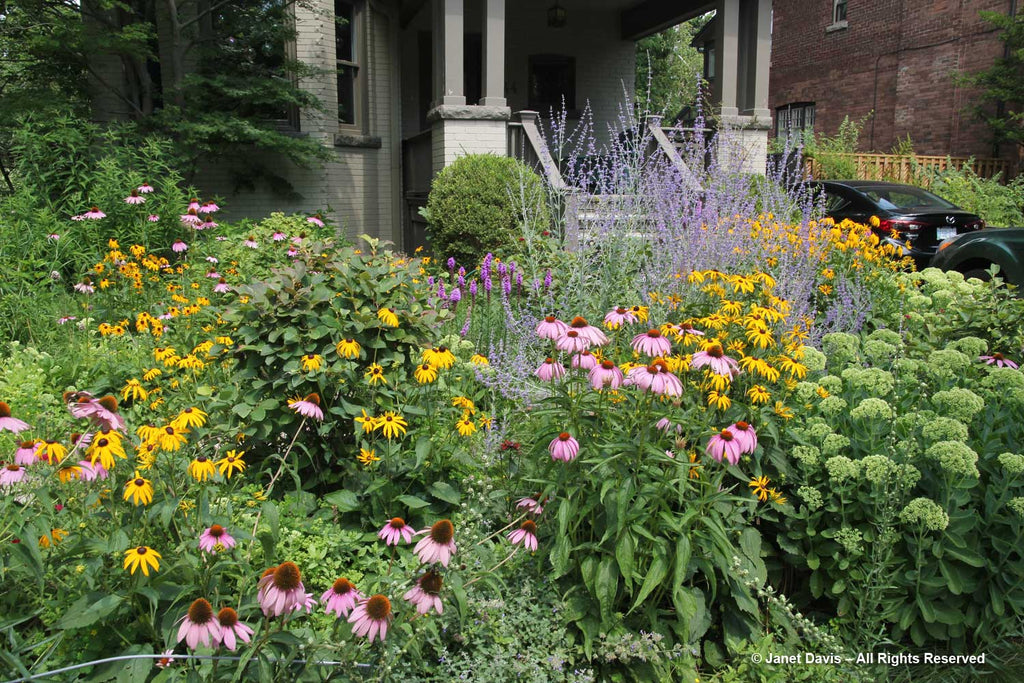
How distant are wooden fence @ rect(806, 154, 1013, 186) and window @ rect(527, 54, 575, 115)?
5.67 meters

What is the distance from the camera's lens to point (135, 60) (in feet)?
30.2

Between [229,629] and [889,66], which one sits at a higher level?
[889,66]

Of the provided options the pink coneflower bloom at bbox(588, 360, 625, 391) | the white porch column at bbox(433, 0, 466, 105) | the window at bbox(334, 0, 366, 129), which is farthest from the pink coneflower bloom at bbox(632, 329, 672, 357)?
the window at bbox(334, 0, 366, 129)

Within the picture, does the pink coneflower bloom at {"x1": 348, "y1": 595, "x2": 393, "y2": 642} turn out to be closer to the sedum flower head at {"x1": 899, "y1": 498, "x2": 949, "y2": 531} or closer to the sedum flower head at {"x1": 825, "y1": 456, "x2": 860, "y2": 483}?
the sedum flower head at {"x1": 825, "y1": 456, "x2": 860, "y2": 483}

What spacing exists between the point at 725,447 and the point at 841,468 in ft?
1.90

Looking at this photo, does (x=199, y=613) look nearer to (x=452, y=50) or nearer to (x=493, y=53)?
(x=452, y=50)

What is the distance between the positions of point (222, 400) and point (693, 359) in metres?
1.88

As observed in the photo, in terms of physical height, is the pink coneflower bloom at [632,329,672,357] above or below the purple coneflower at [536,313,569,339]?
below

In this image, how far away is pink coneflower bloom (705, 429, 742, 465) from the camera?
214 centimetres

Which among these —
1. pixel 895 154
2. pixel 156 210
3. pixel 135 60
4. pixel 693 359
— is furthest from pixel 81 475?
pixel 895 154

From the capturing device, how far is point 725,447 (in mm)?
2158

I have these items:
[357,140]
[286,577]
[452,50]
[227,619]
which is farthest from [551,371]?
[357,140]

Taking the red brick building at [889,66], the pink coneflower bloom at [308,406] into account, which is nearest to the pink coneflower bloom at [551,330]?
the pink coneflower bloom at [308,406]

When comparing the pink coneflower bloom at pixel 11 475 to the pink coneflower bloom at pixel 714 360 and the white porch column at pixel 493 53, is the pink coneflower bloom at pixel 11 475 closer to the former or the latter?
the pink coneflower bloom at pixel 714 360
